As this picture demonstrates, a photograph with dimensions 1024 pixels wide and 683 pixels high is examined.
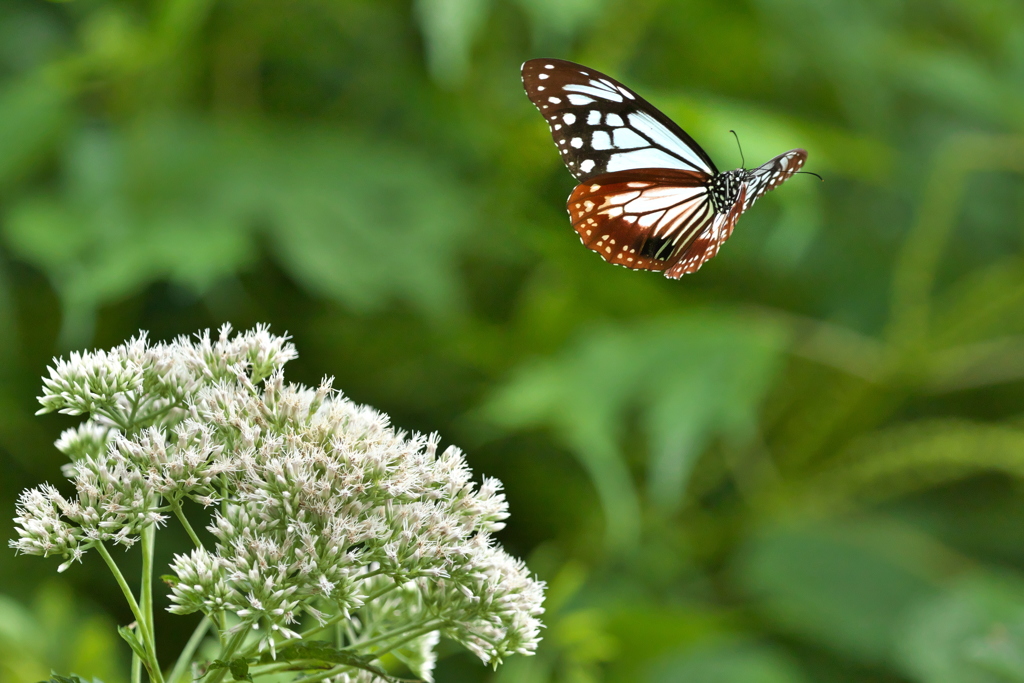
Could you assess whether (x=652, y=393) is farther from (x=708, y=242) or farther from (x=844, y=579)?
(x=708, y=242)

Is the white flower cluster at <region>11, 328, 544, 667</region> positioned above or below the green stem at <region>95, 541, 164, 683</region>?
above

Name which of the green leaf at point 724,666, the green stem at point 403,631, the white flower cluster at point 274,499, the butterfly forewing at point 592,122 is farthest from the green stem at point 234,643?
the green leaf at point 724,666

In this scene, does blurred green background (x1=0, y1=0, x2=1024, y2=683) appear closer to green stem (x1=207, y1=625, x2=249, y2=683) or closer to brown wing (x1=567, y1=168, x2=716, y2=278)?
brown wing (x1=567, y1=168, x2=716, y2=278)

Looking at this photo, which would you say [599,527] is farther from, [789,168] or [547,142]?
[789,168]

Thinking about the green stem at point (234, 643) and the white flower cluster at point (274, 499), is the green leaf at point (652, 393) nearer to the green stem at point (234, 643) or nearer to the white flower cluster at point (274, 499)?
the white flower cluster at point (274, 499)

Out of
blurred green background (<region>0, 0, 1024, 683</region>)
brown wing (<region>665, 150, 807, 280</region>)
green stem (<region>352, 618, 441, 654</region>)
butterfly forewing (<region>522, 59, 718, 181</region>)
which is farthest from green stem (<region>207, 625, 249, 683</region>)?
blurred green background (<region>0, 0, 1024, 683</region>)

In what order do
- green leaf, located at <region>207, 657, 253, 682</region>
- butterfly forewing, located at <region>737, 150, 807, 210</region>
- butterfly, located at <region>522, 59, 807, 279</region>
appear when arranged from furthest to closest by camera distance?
butterfly, located at <region>522, 59, 807, 279</region>, butterfly forewing, located at <region>737, 150, 807, 210</region>, green leaf, located at <region>207, 657, 253, 682</region>

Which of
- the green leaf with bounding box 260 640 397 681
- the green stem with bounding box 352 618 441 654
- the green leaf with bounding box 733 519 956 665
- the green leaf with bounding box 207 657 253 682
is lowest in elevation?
the green leaf with bounding box 207 657 253 682

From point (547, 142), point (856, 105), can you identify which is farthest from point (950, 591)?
point (547, 142)
